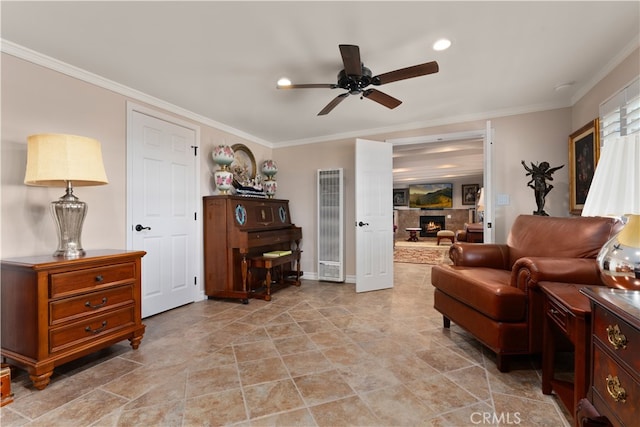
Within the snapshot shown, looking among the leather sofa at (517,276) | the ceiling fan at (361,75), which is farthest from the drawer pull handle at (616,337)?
the ceiling fan at (361,75)

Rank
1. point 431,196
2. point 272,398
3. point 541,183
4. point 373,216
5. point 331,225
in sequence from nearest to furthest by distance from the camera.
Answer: point 272,398
point 541,183
point 373,216
point 331,225
point 431,196

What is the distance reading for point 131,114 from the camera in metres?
2.82

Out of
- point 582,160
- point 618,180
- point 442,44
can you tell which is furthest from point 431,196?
point 618,180

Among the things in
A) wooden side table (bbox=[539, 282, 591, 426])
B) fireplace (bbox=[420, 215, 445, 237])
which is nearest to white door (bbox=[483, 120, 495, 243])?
wooden side table (bbox=[539, 282, 591, 426])

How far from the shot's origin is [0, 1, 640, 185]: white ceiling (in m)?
1.75

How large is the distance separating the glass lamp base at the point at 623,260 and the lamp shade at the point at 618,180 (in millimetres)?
217

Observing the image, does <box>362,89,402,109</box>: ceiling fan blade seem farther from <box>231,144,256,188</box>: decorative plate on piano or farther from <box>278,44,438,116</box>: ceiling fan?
<box>231,144,256,188</box>: decorative plate on piano

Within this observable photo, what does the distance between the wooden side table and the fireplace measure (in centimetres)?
941

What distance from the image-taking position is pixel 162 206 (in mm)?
3139

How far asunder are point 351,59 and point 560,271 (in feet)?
6.03

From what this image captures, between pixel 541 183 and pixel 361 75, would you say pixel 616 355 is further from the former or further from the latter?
pixel 541 183

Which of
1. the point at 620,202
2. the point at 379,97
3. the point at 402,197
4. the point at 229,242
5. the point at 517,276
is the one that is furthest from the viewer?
the point at 402,197

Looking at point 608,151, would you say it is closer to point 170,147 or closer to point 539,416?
point 539,416

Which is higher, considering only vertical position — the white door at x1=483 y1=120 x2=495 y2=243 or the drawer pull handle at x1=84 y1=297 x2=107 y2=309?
the white door at x1=483 y1=120 x2=495 y2=243
